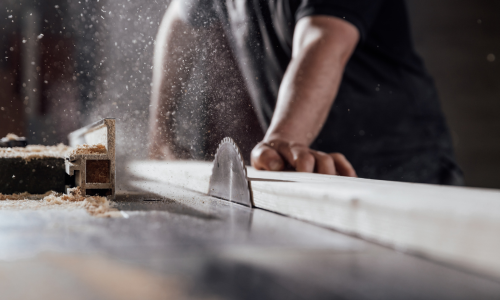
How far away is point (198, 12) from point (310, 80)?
3.23 feet

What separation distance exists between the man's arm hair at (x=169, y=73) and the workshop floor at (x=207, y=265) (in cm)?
160

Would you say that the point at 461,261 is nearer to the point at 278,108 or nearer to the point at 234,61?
the point at 278,108

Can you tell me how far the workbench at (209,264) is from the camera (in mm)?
331

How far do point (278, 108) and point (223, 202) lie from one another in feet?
2.01

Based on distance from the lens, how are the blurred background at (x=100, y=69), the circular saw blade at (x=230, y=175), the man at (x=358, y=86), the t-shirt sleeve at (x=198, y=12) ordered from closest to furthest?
the circular saw blade at (x=230, y=175), the man at (x=358, y=86), the t-shirt sleeve at (x=198, y=12), the blurred background at (x=100, y=69)

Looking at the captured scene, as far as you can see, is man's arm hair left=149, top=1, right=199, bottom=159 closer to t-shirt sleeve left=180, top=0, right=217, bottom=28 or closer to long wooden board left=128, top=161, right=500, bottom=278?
t-shirt sleeve left=180, top=0, right=217, bottom=28

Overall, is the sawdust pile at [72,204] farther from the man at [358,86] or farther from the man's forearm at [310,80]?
the man at [358,86]

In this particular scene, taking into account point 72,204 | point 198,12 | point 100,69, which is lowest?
point 72,204

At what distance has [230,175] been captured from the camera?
0.90 m

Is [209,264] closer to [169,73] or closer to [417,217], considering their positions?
[417,217]

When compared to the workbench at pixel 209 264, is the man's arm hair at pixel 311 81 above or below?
above

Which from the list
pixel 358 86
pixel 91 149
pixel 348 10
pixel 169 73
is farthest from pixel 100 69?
pixel 91 149

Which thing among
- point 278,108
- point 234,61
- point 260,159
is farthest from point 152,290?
point 234,61

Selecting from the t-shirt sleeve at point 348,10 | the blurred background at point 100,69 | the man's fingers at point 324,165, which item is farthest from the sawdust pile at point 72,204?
the blurred background at point 100,69
